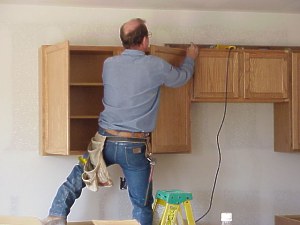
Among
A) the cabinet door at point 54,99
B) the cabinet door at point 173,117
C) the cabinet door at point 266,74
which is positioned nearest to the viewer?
the cabinet door at point 54,99

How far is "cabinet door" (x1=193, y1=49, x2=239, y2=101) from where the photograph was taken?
445 centimetres

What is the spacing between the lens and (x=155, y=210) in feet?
12.9

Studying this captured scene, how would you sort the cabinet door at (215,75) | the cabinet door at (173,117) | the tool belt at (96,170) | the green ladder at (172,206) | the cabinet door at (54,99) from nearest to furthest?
the green ladder at (172,206) → the tool belt at (96,170) → the cabinet door at (54,99) → the cabinet door at (173,117) → the cabinet door at (215,75)

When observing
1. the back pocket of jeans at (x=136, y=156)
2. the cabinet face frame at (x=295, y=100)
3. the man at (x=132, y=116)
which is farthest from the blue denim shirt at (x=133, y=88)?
the cabinet face frame at (x=295, y=100)

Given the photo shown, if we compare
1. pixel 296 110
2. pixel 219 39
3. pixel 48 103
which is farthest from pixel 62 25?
pixel 296 110

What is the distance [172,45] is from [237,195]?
1348 millimetres

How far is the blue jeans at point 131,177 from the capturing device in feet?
12.5

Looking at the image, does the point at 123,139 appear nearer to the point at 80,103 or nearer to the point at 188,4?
the point at 80,103

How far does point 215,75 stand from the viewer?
4.48 m

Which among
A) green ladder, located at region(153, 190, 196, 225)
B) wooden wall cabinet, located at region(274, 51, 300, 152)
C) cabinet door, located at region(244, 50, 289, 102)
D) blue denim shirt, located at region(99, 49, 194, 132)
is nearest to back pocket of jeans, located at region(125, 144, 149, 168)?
blue denim shirt, located at region(99, 49, 194, 132)

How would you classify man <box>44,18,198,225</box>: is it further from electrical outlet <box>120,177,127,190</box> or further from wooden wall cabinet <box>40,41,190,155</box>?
electrical outlet <box>120,177,127,190</box>

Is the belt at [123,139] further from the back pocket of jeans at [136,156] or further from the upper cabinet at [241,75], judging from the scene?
the upper cabinet at [241,75]

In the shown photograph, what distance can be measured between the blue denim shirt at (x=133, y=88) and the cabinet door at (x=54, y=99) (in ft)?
1.11

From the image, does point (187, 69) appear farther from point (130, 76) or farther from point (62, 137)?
point (62, 137)
